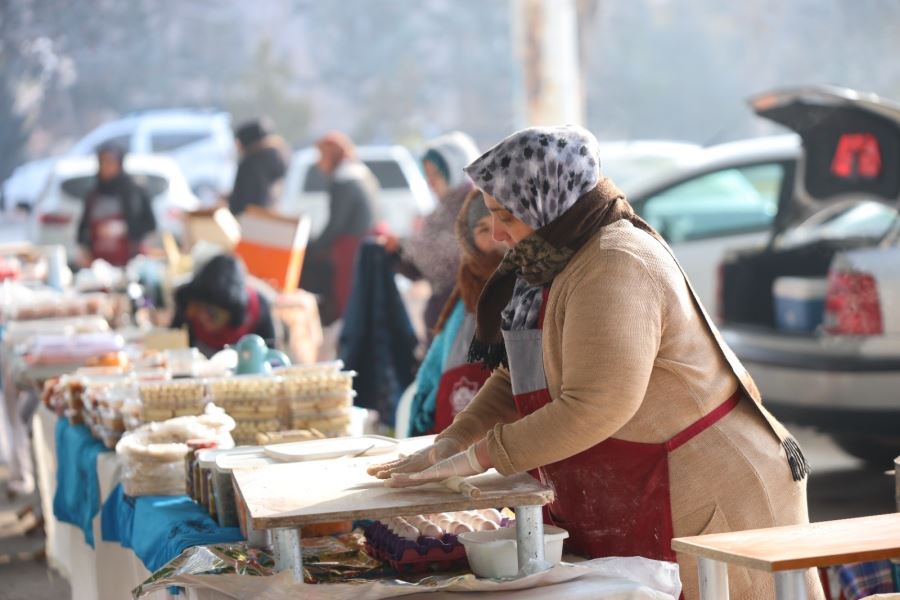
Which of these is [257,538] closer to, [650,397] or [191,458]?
[191,458]

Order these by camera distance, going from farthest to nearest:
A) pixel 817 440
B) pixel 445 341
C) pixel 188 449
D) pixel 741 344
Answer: pixel 817 440, pixel 741 344, pixel 445 341, pixel 188 449

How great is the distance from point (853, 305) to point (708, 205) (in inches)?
107

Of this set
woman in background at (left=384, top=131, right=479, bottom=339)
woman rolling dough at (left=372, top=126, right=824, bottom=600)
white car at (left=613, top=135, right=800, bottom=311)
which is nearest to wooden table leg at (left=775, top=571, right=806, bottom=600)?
woman rolling dough at (left=372, top=126, right=824, bottom=600)

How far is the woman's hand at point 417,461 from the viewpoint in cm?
284

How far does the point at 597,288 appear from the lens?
2.72m

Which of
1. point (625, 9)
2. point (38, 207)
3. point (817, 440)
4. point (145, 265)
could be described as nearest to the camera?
point (817, 440)

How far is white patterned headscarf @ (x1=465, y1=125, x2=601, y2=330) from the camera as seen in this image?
110 inches

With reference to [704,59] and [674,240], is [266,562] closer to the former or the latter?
[674,240]

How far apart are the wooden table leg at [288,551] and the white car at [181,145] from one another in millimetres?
24792

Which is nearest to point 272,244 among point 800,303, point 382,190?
point 800,303

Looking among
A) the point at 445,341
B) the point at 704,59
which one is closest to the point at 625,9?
the point at 704,59

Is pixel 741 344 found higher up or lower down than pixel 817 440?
higher up

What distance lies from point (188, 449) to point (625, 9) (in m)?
40.0

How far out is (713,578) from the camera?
8.54 feet
